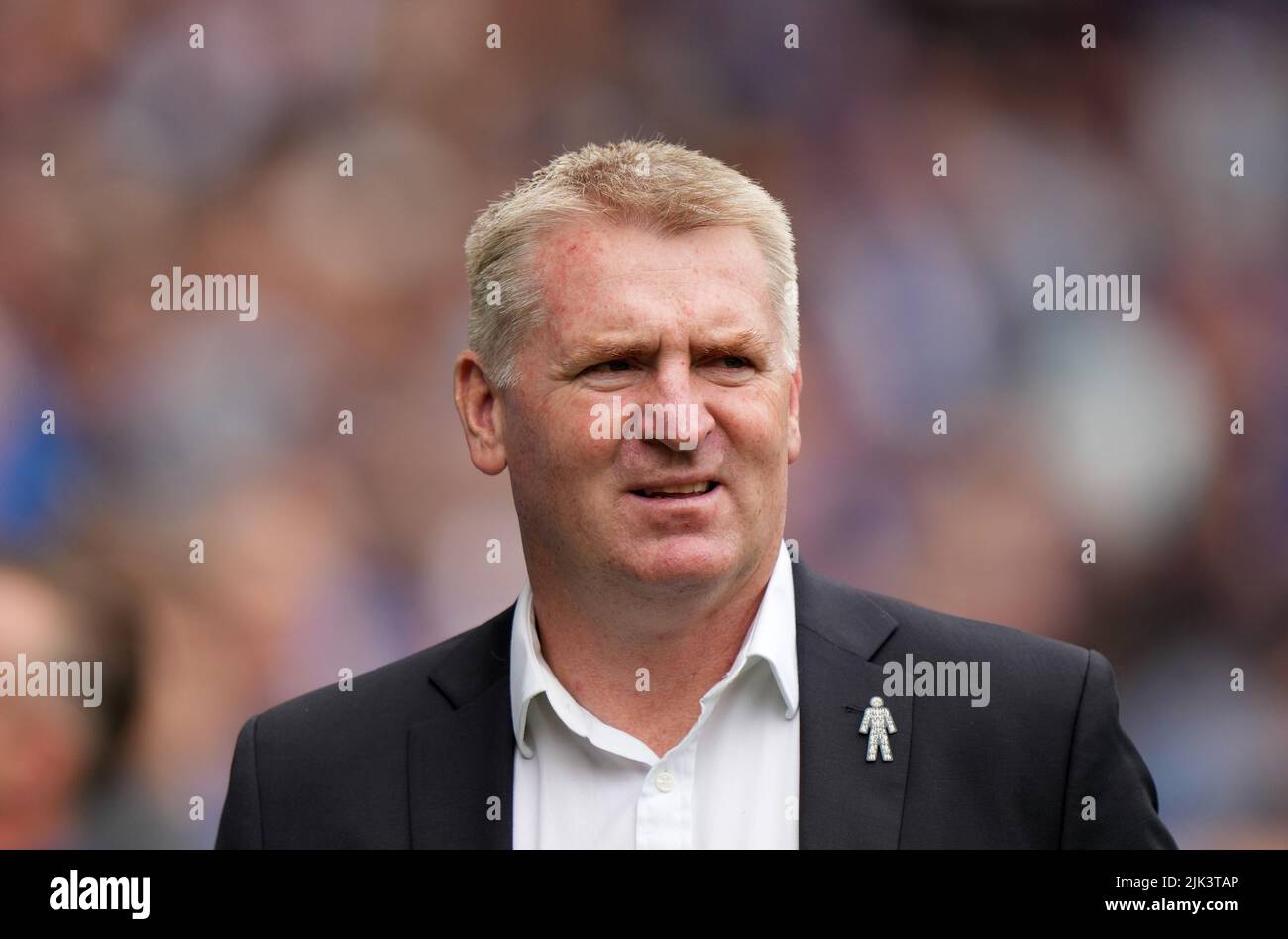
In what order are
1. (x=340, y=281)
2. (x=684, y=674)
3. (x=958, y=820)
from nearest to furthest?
(x=958, y=820) → (x=684, y=674) → (x=340, y=281)

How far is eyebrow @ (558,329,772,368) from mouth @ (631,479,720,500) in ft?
0.74

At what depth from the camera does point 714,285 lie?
2.75 m

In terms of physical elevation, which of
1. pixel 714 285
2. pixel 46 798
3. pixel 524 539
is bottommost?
pixel 46 798

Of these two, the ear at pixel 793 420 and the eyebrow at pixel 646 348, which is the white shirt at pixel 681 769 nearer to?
the ear at pixel 793 420

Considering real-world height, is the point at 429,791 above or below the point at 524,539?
below

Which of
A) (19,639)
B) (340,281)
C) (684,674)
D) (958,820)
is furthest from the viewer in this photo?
(340,281)

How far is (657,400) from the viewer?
2.66 metres

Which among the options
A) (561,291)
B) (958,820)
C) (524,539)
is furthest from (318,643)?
(958,820)

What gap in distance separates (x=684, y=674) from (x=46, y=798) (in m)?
2.67

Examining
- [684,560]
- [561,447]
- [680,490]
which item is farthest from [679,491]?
[561,447]

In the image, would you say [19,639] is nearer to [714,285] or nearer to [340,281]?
[340,281]

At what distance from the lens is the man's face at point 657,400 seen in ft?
8.79

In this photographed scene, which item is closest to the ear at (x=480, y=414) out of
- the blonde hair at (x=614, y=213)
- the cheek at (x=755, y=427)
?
the blonde hair at (x=614, y=213)

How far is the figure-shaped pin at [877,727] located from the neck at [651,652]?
0.27 metres
